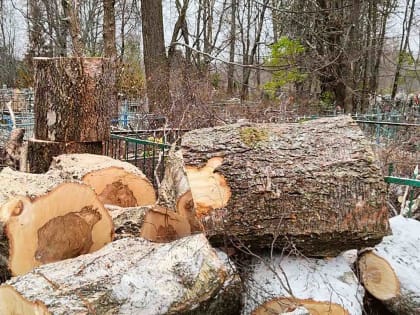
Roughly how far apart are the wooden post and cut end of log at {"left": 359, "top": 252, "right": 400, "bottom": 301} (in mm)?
Result: 2730

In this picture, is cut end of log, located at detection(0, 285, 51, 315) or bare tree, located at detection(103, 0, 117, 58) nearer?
cut end of log, located at detection(0, 285, 51, 315)

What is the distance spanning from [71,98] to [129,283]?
8.21 feet

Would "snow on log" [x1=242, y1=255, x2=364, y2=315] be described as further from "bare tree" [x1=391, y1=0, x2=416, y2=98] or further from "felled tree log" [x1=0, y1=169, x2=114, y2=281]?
"bare tree" [x1=391, y1=0, x2=416, y2=98]

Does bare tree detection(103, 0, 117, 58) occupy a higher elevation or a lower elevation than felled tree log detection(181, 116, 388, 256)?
higher

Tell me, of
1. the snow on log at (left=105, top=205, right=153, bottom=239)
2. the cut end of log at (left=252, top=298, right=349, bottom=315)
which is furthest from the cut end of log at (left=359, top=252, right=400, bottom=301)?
the snow on log at (left=105, top=205, right=153, bottom=239)

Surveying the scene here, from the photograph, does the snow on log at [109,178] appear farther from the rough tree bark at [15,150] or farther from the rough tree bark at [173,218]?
the rough tree bark at [15,150]

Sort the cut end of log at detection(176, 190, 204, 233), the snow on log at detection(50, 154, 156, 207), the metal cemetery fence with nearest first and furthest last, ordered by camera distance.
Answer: the cut end of log at detection(176, 190, 204, 233), the snow on log at detection(50, 154, 156, 207), the metal cemetery fence

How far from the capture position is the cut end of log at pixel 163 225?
9.81 ft

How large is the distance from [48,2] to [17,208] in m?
20.1

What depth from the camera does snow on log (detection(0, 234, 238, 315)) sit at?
2.06 m

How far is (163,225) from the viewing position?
300 centimetres

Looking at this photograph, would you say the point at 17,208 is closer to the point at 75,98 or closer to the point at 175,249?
the point at 175,249

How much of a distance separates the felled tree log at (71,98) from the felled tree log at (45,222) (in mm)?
1262

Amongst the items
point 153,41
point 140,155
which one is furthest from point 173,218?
point 153,41
